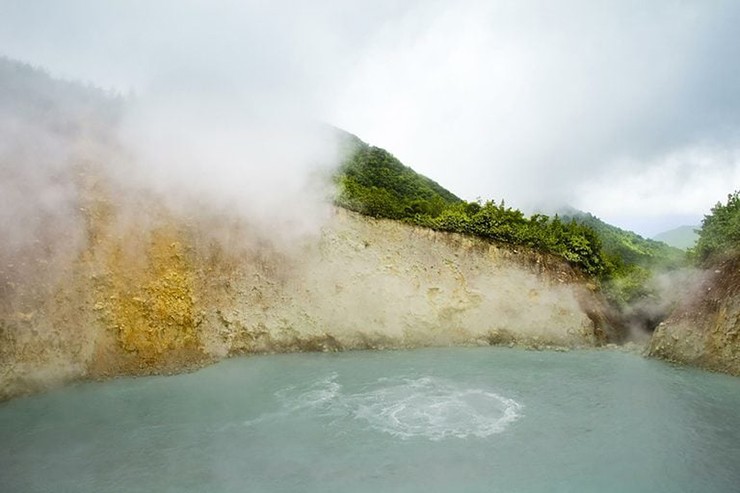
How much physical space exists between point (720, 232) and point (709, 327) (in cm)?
494

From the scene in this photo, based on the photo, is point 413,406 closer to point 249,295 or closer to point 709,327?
point 249,295

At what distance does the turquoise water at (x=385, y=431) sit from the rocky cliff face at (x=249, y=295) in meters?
1.85

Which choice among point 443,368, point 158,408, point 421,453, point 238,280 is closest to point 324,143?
point 238,280

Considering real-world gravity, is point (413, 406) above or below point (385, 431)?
above

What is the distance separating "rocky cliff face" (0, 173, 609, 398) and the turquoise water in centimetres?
185

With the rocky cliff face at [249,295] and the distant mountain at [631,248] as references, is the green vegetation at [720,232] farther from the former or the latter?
the rocky cliff face at [249,295]

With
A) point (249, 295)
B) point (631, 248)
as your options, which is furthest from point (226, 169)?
point (631, 248)

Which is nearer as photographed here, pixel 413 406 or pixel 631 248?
pixel 413 406

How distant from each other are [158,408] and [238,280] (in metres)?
8.34

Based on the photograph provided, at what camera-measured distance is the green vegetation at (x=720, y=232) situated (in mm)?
22547

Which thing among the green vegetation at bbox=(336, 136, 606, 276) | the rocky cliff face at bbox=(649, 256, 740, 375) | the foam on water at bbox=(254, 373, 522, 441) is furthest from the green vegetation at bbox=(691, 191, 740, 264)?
the foam on water at bbox=(254, 373, 522, 441)

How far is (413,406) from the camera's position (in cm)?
1670

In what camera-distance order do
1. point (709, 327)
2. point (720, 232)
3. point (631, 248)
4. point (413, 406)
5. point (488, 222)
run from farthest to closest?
point (631, 248) → point (488, 222) → point (720, 232) → point (709, 327) → point (413, 406)

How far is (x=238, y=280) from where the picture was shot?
79.3ft
